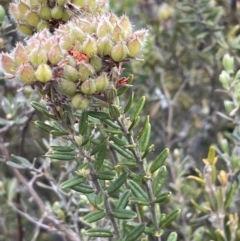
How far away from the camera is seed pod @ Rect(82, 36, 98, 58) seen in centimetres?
69

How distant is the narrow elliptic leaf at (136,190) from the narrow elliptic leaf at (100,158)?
7 cm

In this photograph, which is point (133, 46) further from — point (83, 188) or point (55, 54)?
point (83, 188)

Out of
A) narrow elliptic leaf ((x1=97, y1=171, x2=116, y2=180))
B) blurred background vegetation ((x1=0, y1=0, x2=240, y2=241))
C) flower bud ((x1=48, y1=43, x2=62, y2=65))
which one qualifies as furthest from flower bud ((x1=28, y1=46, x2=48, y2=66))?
blurred background vegetation ((x1=0, y1=0, x2=240, y2=241))

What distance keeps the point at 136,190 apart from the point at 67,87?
0.25m

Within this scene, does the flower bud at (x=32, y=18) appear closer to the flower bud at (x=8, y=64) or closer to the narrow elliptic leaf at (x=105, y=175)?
the flower bud at (x=8, y=64)

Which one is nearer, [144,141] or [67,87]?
[67,87]

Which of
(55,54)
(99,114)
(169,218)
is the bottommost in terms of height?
(169,218)

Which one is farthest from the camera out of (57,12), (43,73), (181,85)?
(181,85)

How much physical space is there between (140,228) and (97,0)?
1.24 feet

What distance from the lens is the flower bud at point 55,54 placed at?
680mm

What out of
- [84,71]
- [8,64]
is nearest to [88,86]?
[84,71]

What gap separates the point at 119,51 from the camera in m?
0.70

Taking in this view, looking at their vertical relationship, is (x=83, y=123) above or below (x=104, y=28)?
below

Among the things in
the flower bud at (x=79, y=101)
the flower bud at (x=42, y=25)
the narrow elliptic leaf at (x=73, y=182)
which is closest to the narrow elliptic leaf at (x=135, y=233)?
the narrow elliptic leaf at (x=73, y=182)
